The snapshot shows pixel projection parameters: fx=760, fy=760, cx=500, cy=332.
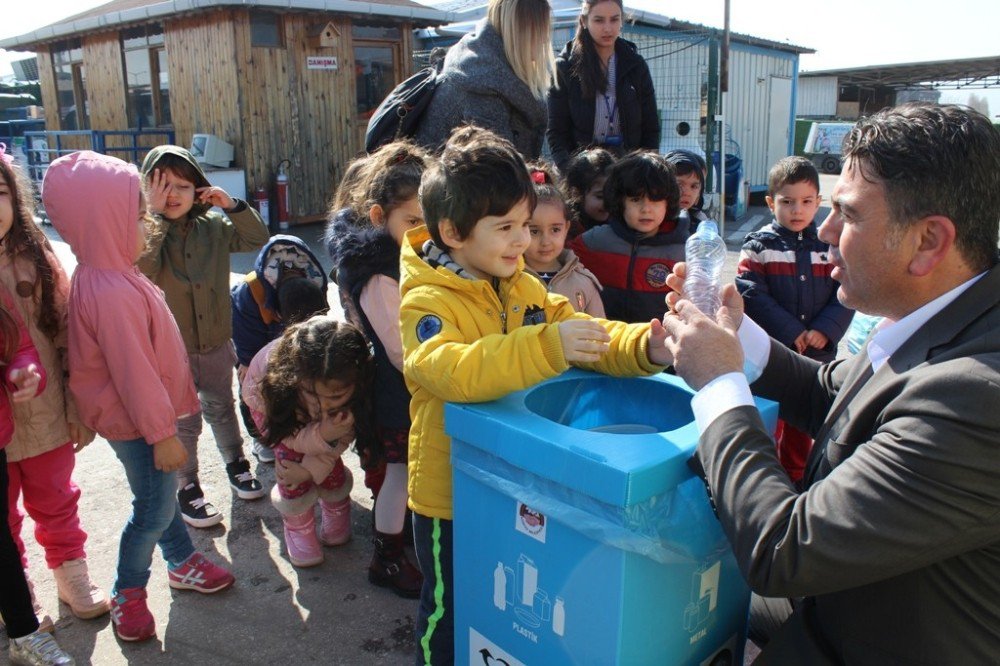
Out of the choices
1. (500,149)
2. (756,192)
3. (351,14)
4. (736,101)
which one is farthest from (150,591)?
(756,192)

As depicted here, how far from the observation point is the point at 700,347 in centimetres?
151

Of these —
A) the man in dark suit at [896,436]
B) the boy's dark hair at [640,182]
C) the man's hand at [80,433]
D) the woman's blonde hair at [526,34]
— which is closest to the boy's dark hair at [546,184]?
the boy's dark hair at [640,182]

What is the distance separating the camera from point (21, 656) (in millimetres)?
2256

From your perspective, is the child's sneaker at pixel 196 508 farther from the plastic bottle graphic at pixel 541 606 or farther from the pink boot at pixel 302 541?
the plastic bottle graphic at pixel 541 606

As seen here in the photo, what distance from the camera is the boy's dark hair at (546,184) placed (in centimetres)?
291

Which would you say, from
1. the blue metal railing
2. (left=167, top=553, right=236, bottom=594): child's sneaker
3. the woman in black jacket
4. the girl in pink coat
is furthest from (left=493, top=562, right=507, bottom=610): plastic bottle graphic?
the blue metal railing

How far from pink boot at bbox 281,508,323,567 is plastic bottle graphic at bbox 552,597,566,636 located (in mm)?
1571

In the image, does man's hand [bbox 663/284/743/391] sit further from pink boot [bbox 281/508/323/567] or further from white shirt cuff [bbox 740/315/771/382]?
pink boot [bbox 281/508/323/567]

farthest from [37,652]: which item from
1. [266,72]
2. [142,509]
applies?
[266,72]

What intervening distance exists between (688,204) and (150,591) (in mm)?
2914

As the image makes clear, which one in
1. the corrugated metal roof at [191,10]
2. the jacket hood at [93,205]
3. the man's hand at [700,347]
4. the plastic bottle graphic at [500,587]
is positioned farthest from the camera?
the corrugated metal roof at [191,10]

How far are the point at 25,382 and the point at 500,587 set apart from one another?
1487mm

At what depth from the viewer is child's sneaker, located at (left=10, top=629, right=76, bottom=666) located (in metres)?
2.24

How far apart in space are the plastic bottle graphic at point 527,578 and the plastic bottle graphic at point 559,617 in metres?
0.06
